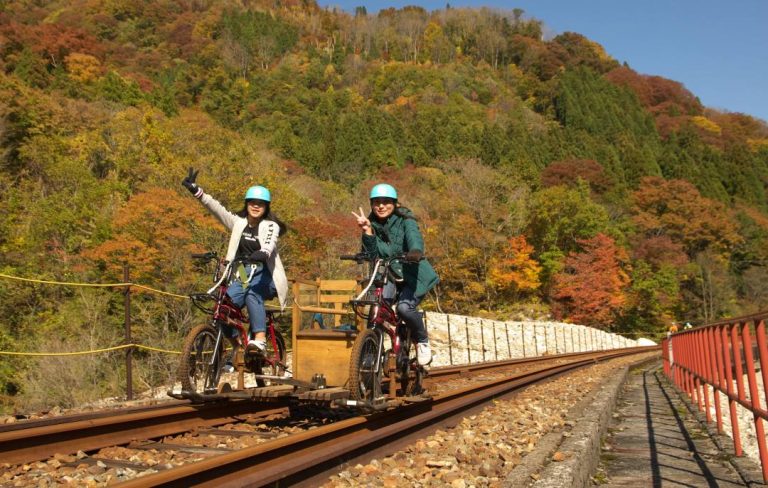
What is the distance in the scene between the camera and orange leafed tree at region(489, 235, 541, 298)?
136 ft

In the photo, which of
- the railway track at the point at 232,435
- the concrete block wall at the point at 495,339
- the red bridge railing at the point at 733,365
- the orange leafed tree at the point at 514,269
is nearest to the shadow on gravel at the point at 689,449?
the red bridge railing at the point at 733,365

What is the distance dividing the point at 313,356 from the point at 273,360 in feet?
1.45

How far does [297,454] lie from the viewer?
3943 millimetres

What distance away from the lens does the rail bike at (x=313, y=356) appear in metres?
5.11

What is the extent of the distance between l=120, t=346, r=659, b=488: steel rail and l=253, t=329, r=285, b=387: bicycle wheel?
119cm

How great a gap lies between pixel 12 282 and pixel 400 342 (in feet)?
58.9

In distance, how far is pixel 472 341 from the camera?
86.0 ft

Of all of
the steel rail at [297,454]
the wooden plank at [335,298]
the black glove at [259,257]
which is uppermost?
the black glove at [259,257]

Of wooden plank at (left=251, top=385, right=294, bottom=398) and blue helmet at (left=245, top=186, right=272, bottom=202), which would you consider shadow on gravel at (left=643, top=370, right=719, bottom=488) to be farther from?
blue helmet at (left=245, top=186, right=272, bottom=202)

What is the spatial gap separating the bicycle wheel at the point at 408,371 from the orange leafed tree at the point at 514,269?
117 ft

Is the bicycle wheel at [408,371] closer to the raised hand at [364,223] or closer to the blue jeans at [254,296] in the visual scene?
the raised hand at [364,223]

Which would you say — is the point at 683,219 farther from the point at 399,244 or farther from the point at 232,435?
the point at 232,435

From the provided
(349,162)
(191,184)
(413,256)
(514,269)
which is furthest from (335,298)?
(349,162)

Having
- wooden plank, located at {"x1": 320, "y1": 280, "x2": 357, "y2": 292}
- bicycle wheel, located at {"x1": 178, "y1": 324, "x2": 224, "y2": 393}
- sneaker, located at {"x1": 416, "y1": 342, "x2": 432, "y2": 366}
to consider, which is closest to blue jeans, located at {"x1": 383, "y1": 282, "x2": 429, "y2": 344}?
sneaker, located at {"x1": 416, "y1": 342, "x2": 432, "y2": 366}
